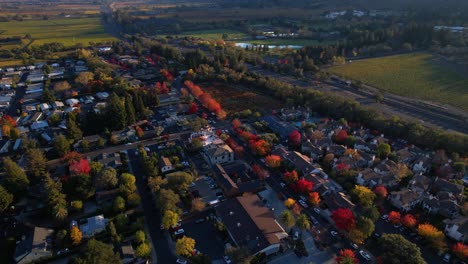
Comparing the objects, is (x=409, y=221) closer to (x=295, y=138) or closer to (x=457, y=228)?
(x=457, y=228)

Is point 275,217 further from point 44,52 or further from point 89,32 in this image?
point 89,32

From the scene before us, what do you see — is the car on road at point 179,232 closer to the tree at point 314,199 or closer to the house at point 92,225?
the house at point 92,225

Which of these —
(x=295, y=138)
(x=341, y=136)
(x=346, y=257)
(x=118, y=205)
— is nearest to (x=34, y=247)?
(x=118, y=205)

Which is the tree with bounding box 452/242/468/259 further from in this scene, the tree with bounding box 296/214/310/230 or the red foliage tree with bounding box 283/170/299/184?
the red foliage tree with bounding box 283/170/299/184

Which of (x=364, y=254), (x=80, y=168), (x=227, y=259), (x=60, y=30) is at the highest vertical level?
(x=60, y=30)

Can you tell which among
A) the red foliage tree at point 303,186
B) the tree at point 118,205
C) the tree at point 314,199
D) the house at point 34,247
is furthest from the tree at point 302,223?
the house at point 34,247

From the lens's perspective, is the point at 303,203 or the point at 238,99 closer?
the point at 303,203

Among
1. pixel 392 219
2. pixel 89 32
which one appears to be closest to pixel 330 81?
pixel 392 219

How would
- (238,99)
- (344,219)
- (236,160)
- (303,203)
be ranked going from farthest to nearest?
(238,99)
(236,160)
(303,203)
(344,219)
